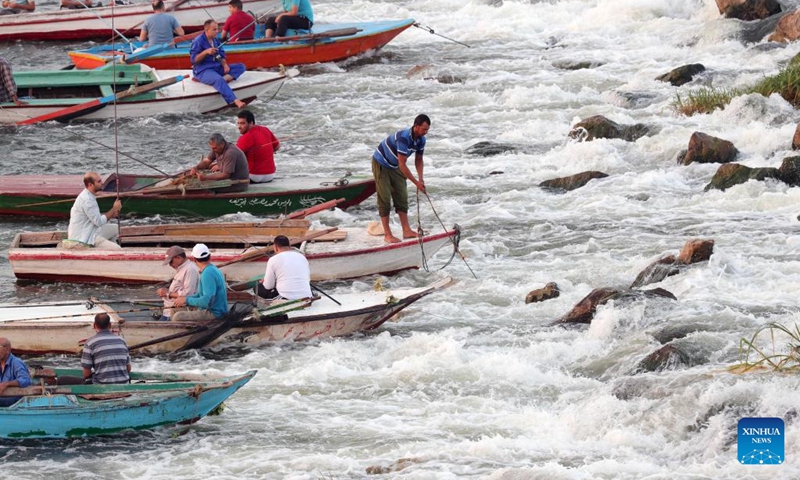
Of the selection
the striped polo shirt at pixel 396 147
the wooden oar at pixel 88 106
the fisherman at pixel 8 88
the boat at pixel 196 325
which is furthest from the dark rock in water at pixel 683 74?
the fisherman at pixel 8 88

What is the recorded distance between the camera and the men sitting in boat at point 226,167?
17375mm

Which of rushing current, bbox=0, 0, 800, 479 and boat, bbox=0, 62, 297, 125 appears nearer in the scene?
rushing current, bbox=0, 0, 800, 479

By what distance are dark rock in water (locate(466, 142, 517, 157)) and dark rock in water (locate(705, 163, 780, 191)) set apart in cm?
401

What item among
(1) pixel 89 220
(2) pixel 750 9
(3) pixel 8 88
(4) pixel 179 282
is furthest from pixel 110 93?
(2) pixel 750 9

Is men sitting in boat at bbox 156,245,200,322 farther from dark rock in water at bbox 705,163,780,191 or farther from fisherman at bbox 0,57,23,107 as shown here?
fisherman at bbox 0,57,23,107

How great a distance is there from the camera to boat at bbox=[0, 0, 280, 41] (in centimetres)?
3006

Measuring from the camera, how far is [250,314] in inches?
533

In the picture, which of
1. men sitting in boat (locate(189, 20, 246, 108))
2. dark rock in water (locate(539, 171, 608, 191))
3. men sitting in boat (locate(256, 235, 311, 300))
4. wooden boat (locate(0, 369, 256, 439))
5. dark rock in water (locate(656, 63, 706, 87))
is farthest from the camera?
dark rock in water (locate(656, 63, 706, 87))

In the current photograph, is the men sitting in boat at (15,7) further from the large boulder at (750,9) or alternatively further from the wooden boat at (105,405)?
the wooden boat at (105,405)

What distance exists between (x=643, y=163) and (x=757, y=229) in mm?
3518

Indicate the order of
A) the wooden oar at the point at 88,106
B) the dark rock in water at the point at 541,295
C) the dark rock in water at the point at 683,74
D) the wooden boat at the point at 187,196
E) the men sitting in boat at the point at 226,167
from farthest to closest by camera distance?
the dark rock in water at the point at 683,74 → the wooden oar at the point at 88,106 → the wooden boat at the point at 187,196 → the men sitting in boat at the point at 226,167 → the dark rock in water at the point at 541,295

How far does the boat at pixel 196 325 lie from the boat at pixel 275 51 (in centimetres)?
1197

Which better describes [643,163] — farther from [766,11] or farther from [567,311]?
[766,11]

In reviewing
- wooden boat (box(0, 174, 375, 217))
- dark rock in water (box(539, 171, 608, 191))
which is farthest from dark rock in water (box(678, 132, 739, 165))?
wooden boat (box(0, 174, 375, 217))
